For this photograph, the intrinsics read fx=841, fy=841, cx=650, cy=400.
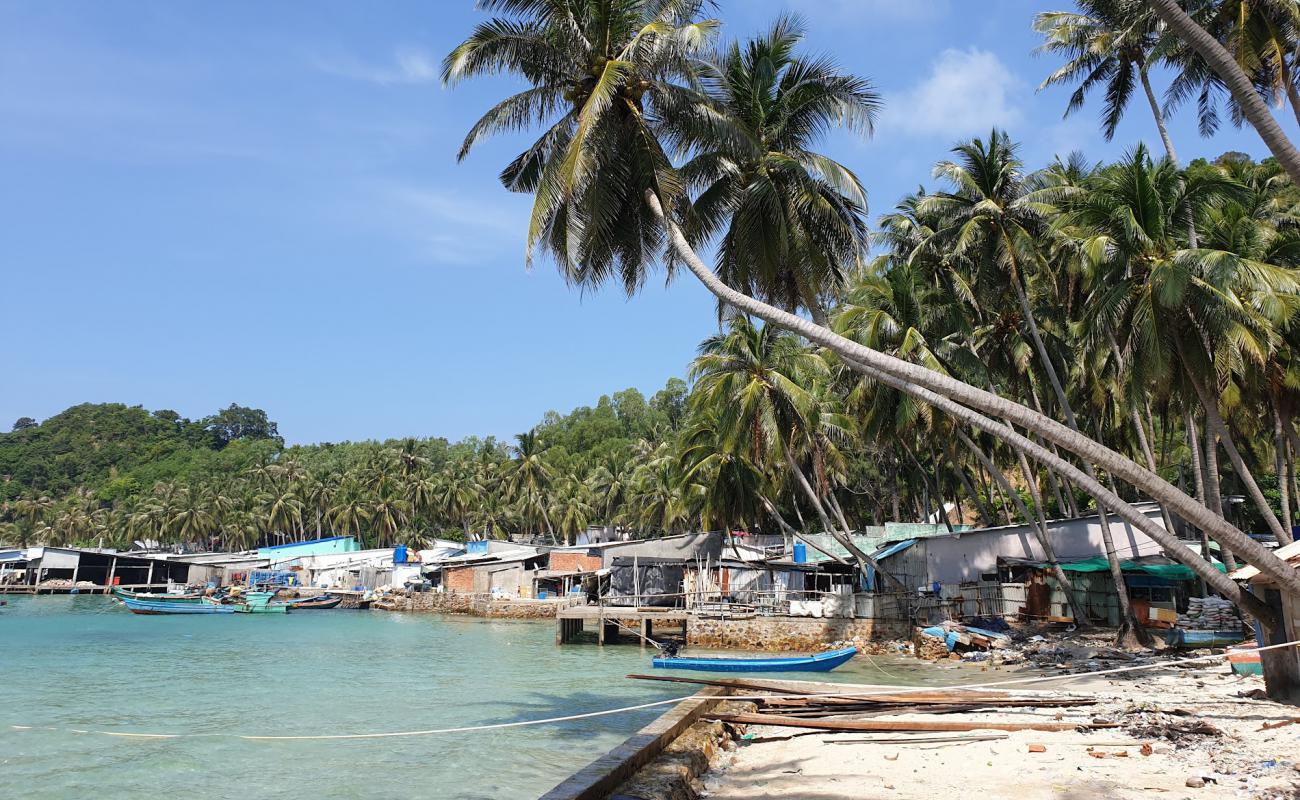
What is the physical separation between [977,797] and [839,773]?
1.81 metres

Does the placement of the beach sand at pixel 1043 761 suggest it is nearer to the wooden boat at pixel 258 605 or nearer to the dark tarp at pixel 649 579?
the dark tarp at pixel 649 579

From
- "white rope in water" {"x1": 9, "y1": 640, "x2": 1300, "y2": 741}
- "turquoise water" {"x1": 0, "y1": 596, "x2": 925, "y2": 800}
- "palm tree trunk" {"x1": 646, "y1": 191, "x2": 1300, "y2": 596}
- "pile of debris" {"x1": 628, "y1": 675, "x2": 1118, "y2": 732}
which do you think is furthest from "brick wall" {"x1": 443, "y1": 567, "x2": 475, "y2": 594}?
"palm tree trunk" {"x1": 646, "y1": 191, "x2": 1300, "y2": 596}

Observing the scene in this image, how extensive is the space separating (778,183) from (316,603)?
51897 millimetres

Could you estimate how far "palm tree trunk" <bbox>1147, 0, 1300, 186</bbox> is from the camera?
24.6ft

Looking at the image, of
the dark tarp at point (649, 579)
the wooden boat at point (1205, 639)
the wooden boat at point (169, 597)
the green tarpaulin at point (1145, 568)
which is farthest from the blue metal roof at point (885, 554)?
the wooden boat at point (169, 597)

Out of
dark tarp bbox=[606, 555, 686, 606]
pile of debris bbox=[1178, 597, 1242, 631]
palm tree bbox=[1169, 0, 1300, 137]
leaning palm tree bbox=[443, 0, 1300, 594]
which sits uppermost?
palm tree bbox=[1169, 0, 1300, 137]

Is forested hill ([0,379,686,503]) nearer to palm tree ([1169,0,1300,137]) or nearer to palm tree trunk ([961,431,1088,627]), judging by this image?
palm tree trunk ([961,431,1088,627])

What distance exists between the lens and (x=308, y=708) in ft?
67.7

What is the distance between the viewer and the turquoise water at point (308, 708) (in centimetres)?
1370

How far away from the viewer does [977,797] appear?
920 cm

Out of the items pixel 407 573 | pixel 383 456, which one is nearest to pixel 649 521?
pixel 407 573

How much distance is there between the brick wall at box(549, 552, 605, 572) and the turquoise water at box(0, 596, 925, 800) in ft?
29.3

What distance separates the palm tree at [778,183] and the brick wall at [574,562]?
36516 millimetres

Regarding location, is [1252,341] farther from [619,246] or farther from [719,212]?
[619,246]
